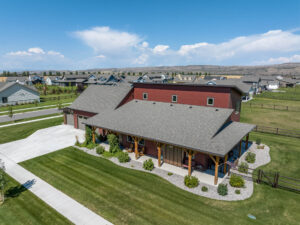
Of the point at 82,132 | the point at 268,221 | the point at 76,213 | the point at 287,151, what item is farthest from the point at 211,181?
the point at 82,132

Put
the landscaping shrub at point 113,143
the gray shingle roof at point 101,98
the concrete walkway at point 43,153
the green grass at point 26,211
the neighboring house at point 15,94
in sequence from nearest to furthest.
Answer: the green grass at point 26,211 → the concrete walkway at point 43,153 → the landscaping shrub at point 113,143 → the gray shingle roof at point 101,98 → the neighboring house at point 15,94

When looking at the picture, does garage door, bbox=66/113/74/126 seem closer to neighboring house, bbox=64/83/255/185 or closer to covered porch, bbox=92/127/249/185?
neighboring house, bbox=64/83/255/185

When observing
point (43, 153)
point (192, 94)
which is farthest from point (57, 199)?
point (192, 94)

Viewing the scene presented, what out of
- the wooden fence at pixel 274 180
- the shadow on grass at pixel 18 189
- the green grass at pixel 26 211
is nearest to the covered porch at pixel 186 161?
the wooden fence at pixel 274 180

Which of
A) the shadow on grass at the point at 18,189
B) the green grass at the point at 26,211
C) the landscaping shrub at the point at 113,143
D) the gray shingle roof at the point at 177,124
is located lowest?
the green grass at the point at 26,211

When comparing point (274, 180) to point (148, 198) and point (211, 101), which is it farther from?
point (148, 198)

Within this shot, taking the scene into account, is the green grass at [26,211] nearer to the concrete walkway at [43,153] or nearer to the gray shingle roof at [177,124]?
the concrete walkway at [43,153]
